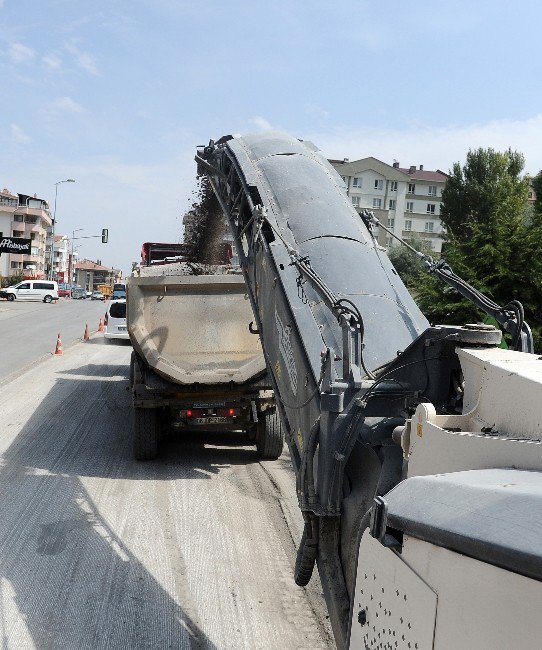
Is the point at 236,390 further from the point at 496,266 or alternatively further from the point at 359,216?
the point at 496,266

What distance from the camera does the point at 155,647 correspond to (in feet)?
17.0

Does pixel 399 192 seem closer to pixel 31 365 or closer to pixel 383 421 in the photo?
pixel 31 365

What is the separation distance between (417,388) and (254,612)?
7.81 feet

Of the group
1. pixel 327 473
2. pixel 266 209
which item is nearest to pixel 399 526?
pixel 327 473

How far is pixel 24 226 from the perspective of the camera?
376 ft

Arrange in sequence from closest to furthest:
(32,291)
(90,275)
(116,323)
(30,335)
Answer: (116,323)
(30,335)
(32,291)
(90,275)

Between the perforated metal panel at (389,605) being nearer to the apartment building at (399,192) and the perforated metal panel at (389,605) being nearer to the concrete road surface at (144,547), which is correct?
the concrete road surface at (144,547)

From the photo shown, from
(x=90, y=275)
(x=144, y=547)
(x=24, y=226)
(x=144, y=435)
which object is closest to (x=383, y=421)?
(x=144, y=547)

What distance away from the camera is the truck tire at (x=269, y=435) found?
10.3 meters

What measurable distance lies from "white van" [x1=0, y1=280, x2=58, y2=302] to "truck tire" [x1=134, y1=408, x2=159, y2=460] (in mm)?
54463

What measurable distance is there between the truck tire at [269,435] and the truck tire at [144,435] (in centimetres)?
138

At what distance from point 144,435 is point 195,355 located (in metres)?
1.22

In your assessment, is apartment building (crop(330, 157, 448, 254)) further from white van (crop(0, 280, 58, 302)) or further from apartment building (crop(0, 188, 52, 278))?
apartment building (crop(0, 188, 52, 278))

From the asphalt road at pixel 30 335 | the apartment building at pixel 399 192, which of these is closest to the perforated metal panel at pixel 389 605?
the asphalt road at pixel 30 335
